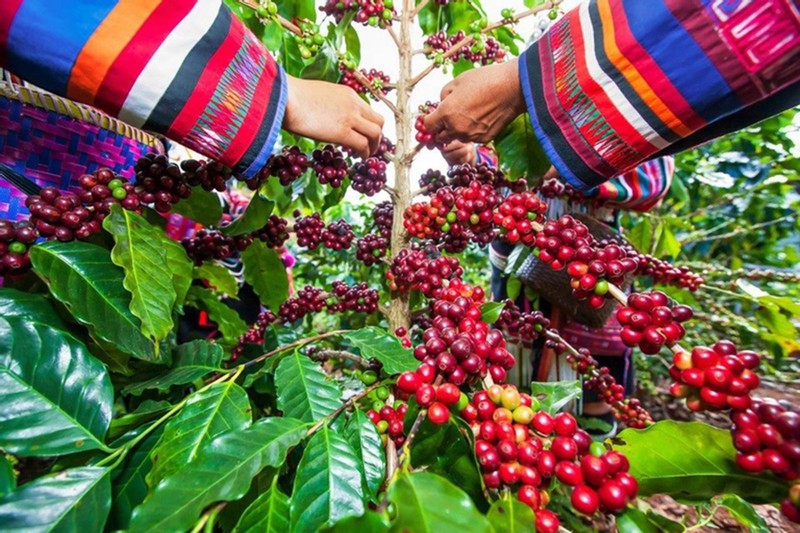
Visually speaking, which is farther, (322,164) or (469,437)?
(322,164)

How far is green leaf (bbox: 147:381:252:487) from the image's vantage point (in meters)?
0.43

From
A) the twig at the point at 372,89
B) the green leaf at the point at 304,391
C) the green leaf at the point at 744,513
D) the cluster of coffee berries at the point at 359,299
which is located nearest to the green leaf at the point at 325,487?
the green leaf at the point at 304,391

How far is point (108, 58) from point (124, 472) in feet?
1.73

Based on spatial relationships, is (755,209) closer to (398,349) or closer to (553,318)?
(553,318)

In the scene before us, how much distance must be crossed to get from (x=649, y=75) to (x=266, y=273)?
897 mm

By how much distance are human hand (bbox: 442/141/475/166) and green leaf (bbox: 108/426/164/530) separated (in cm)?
82

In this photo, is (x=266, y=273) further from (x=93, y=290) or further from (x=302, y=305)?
(x=93, y=290)

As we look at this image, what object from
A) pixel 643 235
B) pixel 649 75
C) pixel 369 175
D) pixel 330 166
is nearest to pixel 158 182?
pixel 330 166

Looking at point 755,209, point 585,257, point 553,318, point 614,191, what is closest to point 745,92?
point 585,257

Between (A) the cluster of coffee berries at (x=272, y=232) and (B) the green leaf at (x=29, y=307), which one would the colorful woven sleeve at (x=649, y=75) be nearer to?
(A) the cluster of coffee berries at (x=272, y=232)

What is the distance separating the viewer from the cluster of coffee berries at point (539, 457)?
333mm

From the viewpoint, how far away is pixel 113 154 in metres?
0.77

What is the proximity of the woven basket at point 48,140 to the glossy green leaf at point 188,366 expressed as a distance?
33 centimetres

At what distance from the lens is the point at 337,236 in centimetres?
95
